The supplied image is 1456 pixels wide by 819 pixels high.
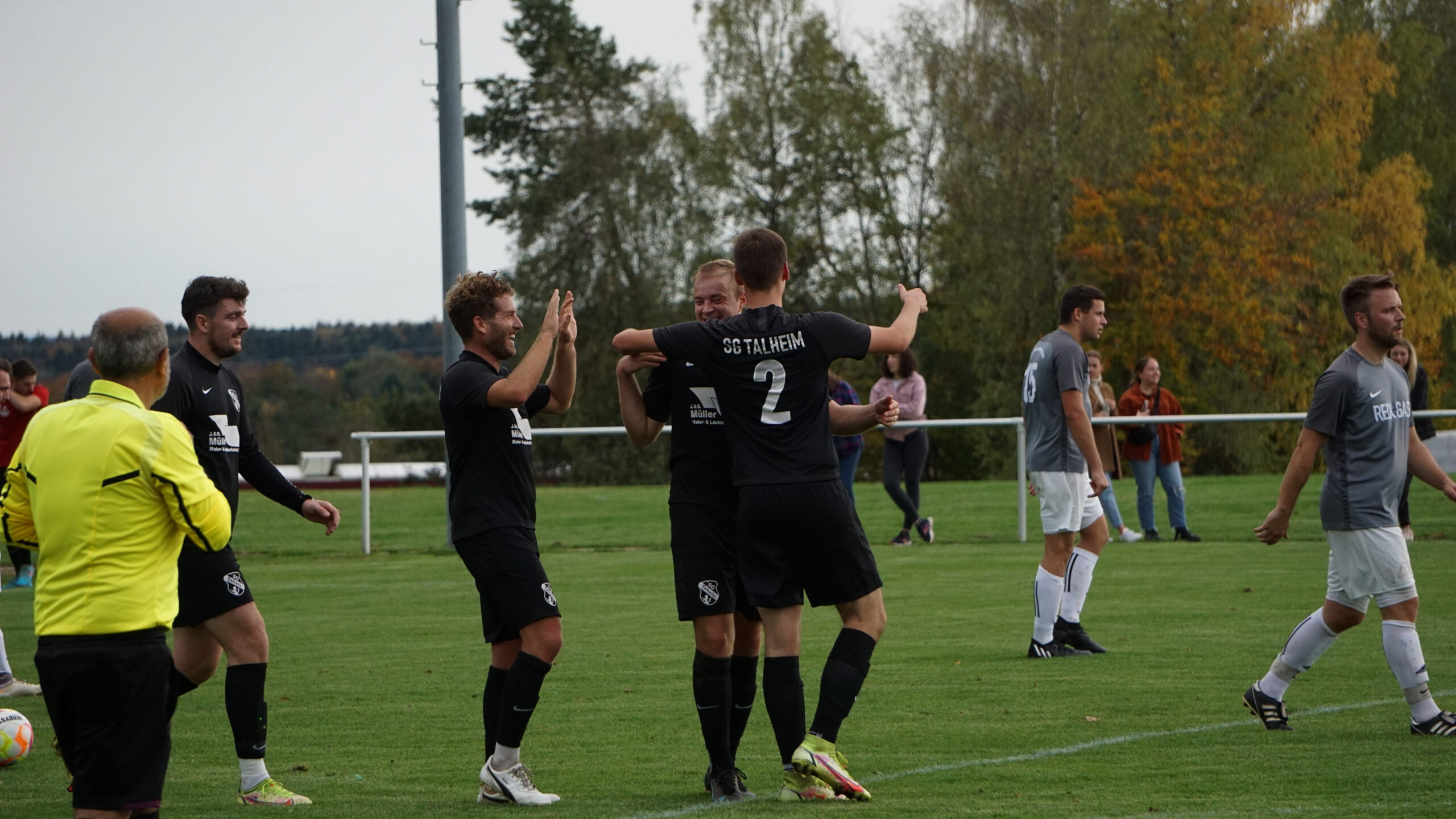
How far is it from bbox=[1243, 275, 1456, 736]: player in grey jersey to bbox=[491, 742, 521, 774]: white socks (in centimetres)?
337

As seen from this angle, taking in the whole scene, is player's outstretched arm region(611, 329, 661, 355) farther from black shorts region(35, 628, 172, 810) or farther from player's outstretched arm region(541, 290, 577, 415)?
black shorts region(35, 628, 172, 810)

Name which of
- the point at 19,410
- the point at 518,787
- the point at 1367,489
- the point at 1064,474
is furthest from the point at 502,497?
the point at 19,410

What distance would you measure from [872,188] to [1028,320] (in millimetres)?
8729

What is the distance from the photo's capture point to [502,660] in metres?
5.85

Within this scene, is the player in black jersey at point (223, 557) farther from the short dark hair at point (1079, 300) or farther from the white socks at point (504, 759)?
the short dark hair at point (1079, 300)

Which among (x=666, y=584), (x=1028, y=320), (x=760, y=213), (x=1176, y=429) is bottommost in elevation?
(x=666, y=584)

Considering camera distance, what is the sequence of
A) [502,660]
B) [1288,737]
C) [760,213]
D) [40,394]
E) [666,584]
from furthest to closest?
[760,213] < [40,394] < [666,584] < [1288,737] < [502,660]

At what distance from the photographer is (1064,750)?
20.5 ft

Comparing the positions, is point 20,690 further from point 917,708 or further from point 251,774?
point 917,708

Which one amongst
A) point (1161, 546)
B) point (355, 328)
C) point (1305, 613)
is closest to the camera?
point (1305, 613)

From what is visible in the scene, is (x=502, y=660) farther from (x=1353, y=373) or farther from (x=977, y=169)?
(x=977, y=169)

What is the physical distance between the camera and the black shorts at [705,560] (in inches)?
219

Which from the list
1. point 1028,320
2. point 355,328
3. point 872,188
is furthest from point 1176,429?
point 355,328

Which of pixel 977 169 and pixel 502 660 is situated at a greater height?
pixel 977 169
